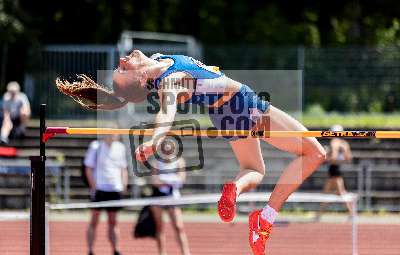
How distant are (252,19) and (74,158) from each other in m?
9.11

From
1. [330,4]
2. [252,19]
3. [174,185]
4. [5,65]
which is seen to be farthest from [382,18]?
[174,185]

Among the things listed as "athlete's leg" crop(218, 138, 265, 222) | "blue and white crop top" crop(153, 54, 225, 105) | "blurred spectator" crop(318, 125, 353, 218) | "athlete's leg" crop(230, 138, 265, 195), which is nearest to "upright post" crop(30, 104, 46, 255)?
"blue and white crop top" crop(153, 54, 225, 105)

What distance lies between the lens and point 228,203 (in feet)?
23.8

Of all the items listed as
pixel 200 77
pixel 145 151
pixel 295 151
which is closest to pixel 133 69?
pixel 200 77

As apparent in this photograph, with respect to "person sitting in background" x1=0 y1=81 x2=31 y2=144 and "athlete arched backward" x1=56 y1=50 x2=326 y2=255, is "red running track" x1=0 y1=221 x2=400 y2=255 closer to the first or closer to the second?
"person sitting in background" x1=0 y1=81 x2=31 y2=144

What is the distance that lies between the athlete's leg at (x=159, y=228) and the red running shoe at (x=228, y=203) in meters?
3.60

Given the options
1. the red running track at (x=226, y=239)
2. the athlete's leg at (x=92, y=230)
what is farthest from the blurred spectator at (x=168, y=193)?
the red running track at (x=226, y=239)

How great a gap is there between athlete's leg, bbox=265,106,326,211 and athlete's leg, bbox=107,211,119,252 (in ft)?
12.7

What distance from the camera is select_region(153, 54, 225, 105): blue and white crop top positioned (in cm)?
701

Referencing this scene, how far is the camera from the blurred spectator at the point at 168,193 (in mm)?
10820

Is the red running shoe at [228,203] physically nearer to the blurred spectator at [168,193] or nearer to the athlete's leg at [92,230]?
the blurred spectator at [168,193]

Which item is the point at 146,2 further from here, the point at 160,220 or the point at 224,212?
the point at 224,212

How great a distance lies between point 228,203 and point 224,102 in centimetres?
71

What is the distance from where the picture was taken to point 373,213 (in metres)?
16.1
